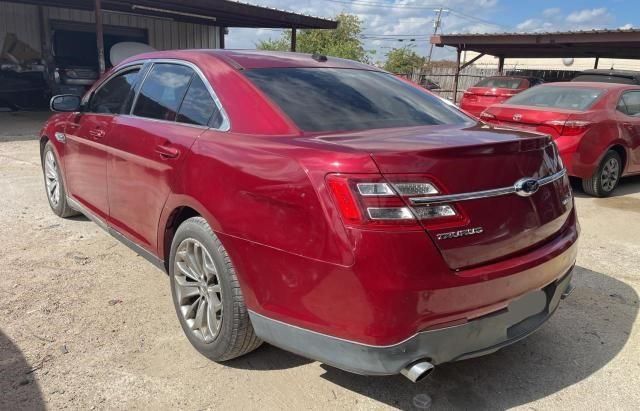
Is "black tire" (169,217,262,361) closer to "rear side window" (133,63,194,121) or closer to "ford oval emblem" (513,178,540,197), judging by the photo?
"rear side window" (133,63,194,121)

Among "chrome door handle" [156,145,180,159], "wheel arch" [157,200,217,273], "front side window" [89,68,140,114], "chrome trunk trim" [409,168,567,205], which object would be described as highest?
"front side window" [89,68,140,114]

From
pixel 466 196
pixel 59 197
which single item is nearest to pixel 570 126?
pixel 466 196

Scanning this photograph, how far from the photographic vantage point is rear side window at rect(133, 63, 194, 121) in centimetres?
327

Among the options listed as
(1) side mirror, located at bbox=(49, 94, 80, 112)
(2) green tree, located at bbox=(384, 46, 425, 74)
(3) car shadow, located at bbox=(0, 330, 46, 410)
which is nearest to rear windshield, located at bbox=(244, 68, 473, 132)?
(3) car shadow, located at bbox=(0, 330, 46, 410)

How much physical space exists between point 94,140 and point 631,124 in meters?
6.70

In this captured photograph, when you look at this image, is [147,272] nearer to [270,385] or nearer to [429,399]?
[270,385]

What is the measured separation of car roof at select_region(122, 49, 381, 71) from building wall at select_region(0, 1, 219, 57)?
609 inches

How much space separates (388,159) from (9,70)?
54.2 ft

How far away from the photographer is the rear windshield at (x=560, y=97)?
23.0 feet

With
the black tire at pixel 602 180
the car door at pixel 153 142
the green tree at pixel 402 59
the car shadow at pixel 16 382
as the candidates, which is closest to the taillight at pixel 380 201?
the car door at pixel 153 142

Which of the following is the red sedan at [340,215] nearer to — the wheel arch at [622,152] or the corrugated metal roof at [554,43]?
the wheel arch at [622,152]

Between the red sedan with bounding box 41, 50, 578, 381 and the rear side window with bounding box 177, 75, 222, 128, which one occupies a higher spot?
the rear side window with bounding box 177, 75, 222, 128

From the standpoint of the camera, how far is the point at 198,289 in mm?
2898

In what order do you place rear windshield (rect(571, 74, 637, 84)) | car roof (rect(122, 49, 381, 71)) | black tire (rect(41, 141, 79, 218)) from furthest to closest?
rear windshield (rect(571, 74, 637, 84)), black tire (rect(41, 141, 79, 218)), car roof (rect(122, 49, 381, 71))
